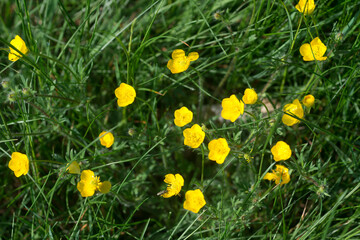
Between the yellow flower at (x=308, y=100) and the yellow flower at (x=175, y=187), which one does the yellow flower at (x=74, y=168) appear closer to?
the yellow flower at (x=175, y=187)

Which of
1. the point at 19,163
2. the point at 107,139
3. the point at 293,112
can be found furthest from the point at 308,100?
the point at 19,163

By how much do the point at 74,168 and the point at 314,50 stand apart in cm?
169

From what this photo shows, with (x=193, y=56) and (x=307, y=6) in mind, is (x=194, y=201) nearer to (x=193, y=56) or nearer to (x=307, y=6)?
(x=193, y=56)

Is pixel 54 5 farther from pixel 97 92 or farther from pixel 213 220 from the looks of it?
pixel 213 220

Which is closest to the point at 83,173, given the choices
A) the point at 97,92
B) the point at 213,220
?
the point at 213,220

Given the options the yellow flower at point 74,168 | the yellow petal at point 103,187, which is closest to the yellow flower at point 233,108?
the yellow petal at point 103,187

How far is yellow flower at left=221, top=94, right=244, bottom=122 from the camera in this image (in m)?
2.27

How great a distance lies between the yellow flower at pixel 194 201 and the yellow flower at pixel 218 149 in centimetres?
23

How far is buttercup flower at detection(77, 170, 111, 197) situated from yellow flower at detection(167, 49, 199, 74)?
839 mm

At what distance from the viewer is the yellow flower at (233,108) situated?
7.45 ft

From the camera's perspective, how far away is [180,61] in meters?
2.51

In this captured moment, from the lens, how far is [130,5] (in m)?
3.59

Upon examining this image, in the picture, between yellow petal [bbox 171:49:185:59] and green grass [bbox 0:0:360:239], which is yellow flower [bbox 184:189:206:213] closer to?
green grass [bbox 0:0:360:239]

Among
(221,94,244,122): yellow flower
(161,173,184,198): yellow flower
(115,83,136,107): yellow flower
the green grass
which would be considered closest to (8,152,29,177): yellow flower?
the green grass
